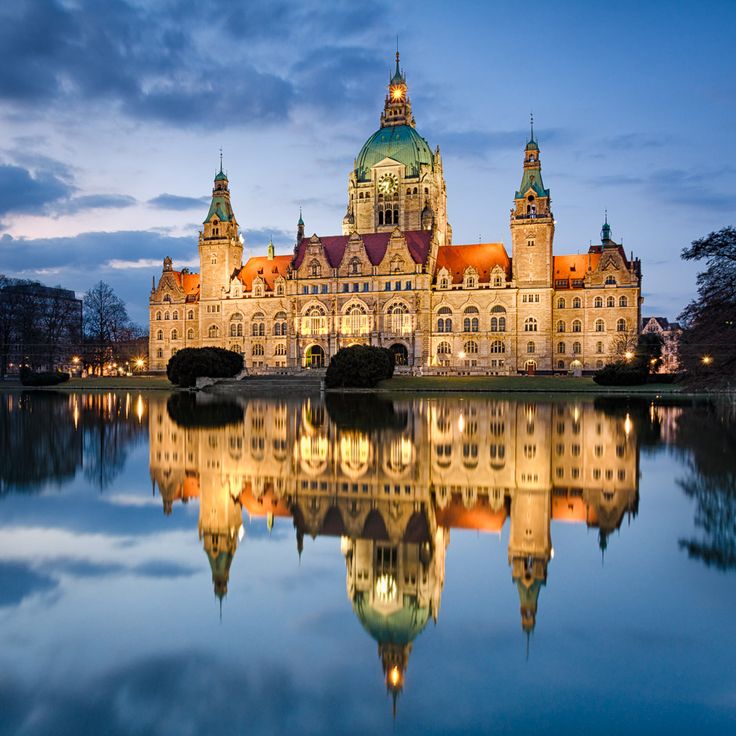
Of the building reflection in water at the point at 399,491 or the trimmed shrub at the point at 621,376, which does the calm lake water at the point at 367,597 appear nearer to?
the building reflection in water at the point at 399,491

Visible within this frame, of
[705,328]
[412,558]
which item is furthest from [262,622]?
[705,328]

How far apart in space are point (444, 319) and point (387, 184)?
81.7ft

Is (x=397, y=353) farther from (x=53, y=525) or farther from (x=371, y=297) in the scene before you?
(x=53, y=525)

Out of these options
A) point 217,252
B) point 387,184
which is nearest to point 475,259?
point 387,184

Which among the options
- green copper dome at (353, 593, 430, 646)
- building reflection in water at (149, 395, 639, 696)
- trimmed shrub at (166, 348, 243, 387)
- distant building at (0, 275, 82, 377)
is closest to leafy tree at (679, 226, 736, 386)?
building reflection in water at (149, 395, 639, 696)

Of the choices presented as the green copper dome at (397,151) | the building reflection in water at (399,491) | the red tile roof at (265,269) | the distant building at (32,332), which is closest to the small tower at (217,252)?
the red tile roof at (265,269)

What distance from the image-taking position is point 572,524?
11.0m

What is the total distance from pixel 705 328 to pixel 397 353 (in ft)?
160

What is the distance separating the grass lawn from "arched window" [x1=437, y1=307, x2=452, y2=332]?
1456 cm

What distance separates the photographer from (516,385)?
58125mm

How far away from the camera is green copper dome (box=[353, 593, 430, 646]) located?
673cm

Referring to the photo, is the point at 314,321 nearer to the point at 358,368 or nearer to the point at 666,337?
the point at 358,368

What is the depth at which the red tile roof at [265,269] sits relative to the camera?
288ft

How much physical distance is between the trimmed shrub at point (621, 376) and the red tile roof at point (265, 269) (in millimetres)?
45931
